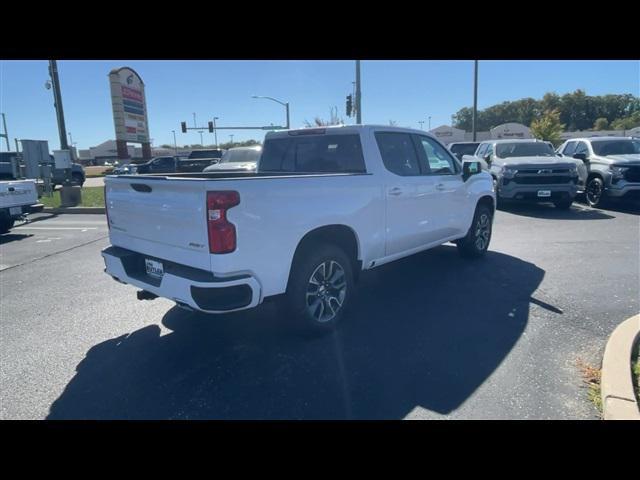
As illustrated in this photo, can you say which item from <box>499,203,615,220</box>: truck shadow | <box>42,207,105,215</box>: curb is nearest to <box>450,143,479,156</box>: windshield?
<box>499,203,615,220</box>: truck shadow

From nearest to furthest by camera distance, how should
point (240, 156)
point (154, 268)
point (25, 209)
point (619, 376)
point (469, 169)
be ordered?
point (619, 376)
point (154, 268)
point (469, 169)
point (25, 209)
point (240, 156)

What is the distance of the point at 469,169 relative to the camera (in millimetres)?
5879

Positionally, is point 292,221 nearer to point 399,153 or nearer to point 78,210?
point 399,153

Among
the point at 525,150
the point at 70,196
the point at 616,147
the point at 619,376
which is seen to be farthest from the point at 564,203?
the point at 70,196

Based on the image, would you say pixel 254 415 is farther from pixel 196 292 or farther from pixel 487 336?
Result: pixel 487 336

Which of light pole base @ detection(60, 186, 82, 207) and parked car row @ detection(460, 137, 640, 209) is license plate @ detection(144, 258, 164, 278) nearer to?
parked car row @ detection(460, 137, 640, 209)

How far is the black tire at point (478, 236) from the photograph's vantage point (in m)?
6.40

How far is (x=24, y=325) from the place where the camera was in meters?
4.48

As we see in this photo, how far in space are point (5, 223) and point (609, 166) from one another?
50.2 ft

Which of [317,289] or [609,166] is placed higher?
[609,166]

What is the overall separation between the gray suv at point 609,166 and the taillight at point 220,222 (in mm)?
11615

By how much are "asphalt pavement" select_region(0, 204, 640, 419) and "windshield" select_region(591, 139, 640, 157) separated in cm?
736

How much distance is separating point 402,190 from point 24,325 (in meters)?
4.40


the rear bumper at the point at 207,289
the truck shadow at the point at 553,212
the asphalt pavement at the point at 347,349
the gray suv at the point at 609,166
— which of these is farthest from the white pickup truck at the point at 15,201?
the gray suv at the point at 609,166
